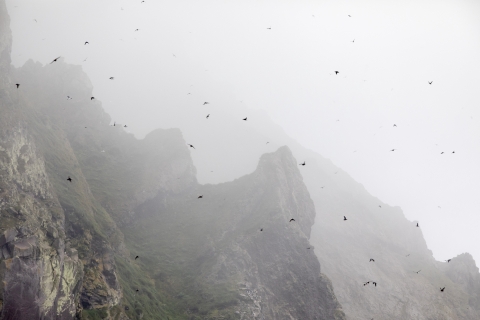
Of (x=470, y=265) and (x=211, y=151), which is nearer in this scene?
(x=470, y=265)

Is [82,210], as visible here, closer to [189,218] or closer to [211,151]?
[189,218]

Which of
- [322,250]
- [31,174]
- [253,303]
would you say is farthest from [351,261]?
[31,174]

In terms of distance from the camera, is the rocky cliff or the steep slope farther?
A: the steep slope

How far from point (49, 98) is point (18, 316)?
8395 centimetres

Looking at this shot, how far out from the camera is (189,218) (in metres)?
74.4

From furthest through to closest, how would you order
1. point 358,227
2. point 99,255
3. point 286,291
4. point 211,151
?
point 211,151 → point 358,227 → point 286,291 → point 99,255

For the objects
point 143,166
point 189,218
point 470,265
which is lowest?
point 470,265

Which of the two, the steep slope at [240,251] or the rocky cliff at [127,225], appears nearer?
the rocky cliff at [127,225]

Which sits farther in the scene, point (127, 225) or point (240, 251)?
point (127, 225)

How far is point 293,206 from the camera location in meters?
77.1

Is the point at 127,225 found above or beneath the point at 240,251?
beneath

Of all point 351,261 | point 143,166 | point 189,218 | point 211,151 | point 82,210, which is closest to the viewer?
point 82,210

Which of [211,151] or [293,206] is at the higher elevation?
[293,206]

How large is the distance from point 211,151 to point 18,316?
6967 inches
